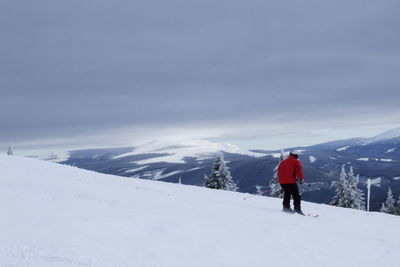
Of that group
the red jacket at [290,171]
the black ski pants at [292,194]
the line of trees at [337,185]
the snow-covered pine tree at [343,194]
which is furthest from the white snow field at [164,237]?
the snow-covered pine tree at [343,194]

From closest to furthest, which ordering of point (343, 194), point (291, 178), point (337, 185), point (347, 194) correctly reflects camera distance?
1. point (291, 178)
2. point (347, 194)
3. point (343, 194)
4. point (337, 185)

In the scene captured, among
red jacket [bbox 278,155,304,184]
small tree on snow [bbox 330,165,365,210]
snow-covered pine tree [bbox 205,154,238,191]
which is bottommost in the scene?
small tree on snow [bbox 330,165,365,210]

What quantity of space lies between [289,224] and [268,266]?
4.87 m

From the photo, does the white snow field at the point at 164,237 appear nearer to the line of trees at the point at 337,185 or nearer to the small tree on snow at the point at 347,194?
the line of trees at the point at 337,185

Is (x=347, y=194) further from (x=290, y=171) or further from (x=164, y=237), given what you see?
(x=164, y=237)

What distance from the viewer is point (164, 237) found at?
322 inches

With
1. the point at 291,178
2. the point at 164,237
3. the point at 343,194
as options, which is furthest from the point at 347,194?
the point at 164,237

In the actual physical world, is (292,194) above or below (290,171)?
below

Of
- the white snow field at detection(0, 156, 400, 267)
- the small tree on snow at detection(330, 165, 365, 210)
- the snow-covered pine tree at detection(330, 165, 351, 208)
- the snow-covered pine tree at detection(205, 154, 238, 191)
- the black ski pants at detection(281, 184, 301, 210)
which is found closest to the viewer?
the white snow field at detection(0, 156, 400, 267)

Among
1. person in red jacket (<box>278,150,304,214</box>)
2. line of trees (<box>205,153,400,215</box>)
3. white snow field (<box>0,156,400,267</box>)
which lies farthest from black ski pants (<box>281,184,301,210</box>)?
line of trees (<box>205,153,400,215</box>)

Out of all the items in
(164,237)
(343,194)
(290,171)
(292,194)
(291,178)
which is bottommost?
(343,194)

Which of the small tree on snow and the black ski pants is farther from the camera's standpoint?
the small tree on snow

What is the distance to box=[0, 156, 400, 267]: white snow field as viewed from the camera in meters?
6.52

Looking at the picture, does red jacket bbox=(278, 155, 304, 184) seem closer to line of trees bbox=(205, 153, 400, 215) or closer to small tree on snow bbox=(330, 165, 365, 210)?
line of trees bbox=(205, 153, 400, 215)
